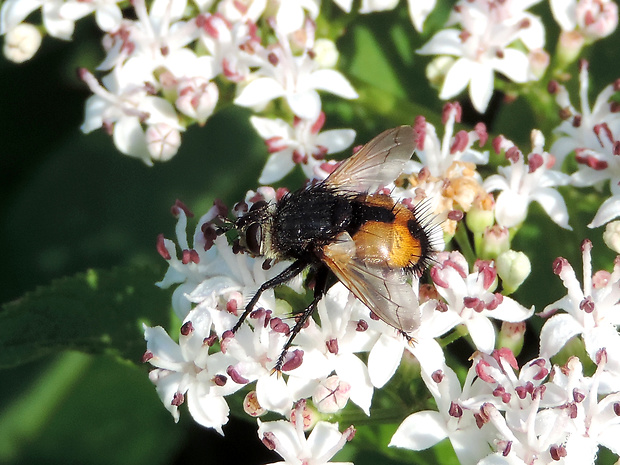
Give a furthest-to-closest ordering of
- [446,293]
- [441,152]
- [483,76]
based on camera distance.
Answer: [483,76]
[441,152]
[446,293]

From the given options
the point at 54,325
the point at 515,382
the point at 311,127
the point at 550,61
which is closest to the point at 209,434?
the point at 54,325

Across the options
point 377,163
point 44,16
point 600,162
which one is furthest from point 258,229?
point 44,16

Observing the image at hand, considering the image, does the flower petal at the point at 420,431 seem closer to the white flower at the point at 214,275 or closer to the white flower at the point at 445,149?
the white flower at the point at 214,275

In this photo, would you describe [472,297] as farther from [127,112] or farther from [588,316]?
[127,112]

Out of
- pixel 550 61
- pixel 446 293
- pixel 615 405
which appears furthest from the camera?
pixel 550 61

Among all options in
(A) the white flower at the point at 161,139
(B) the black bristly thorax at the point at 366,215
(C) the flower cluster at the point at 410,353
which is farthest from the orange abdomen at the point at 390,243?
(A) the white flower at the point at 161,139

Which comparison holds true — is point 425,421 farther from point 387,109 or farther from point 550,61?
point 550,61
